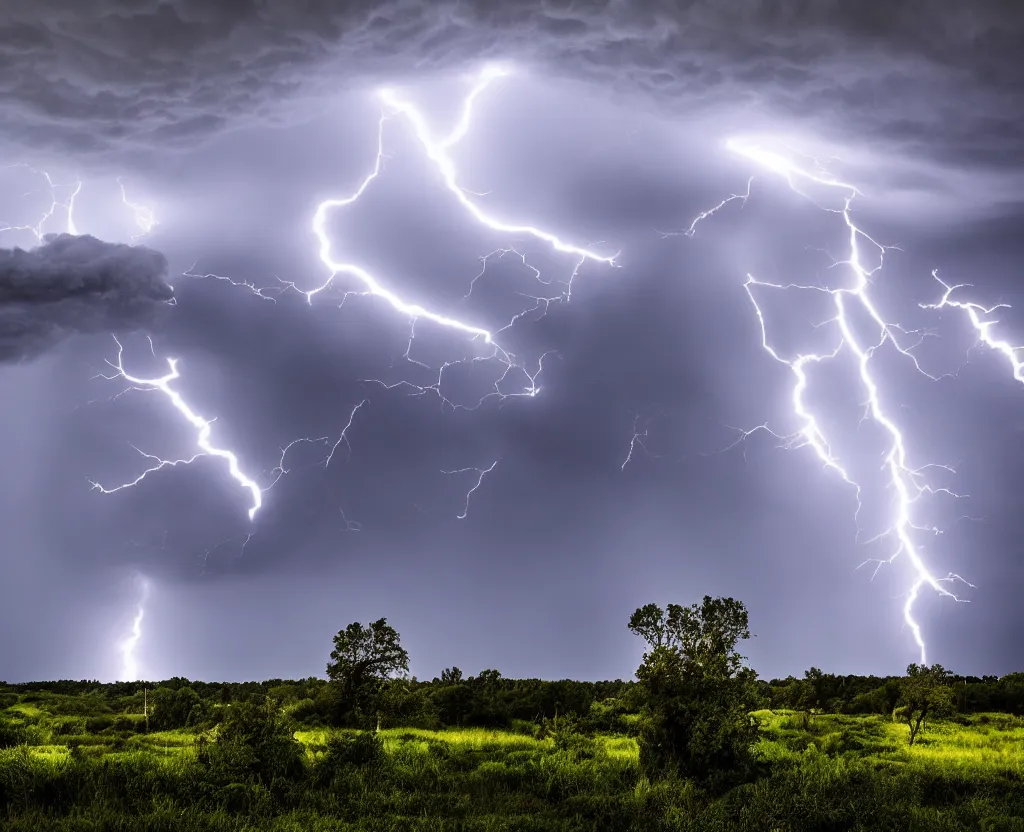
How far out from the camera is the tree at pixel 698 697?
16234 mm

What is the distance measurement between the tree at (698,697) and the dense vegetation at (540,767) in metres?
0.04

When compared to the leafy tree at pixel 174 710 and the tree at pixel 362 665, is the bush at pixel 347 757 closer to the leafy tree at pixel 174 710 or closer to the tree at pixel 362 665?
the tree at pixel 362 665

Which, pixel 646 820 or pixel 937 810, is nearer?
pixel 646 820

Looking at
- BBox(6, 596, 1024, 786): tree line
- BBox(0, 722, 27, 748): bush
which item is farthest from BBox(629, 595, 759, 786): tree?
BBox(0, 722, 27, 748): bush

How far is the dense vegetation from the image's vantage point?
12016 mm

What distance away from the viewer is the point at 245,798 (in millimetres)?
12562

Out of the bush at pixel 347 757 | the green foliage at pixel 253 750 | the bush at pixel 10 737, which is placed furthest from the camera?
the bush at pixel 10 737

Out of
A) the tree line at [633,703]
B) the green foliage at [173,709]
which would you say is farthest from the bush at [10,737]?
the green foliage at [173,709]

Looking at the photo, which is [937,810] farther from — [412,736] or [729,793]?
[412,736]

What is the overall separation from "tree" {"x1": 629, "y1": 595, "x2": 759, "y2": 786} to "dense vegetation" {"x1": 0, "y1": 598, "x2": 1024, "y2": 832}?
4 cm

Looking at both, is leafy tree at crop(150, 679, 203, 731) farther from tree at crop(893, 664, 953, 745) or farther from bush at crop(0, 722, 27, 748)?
tree at crop(893, 664, 953, 745)

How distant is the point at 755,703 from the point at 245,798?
435 inches

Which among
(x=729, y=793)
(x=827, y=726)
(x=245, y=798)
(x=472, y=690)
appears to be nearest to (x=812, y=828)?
(x=729, y=793)

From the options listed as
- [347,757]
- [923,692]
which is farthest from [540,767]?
[923,692]
